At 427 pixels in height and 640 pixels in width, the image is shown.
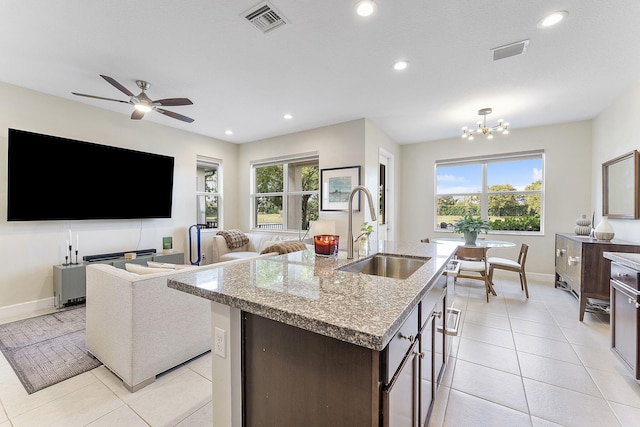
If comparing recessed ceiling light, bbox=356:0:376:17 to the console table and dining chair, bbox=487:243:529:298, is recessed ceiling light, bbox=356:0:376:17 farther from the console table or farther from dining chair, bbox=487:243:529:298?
the console table

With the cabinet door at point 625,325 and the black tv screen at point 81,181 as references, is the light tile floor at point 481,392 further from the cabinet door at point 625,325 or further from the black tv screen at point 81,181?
the black tv screen at point 81,181

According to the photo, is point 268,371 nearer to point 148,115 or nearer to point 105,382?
point 105,382

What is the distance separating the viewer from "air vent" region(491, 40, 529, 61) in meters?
2.36

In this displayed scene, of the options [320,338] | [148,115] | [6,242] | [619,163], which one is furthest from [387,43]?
[6,242]

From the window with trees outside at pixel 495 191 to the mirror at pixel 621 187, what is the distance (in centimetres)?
101

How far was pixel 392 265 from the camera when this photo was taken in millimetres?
1961

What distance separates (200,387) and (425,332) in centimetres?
165

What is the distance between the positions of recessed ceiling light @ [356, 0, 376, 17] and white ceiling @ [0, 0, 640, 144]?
58 millimetres

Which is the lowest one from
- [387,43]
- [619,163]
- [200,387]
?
[200,387]

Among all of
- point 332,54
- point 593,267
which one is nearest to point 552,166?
point 593,267

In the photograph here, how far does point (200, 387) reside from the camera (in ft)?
6.42

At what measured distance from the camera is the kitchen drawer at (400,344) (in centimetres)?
87

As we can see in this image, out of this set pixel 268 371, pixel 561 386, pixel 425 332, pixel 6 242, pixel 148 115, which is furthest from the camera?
pixel 148 115

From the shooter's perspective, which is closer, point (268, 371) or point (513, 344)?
point (268, 371)
